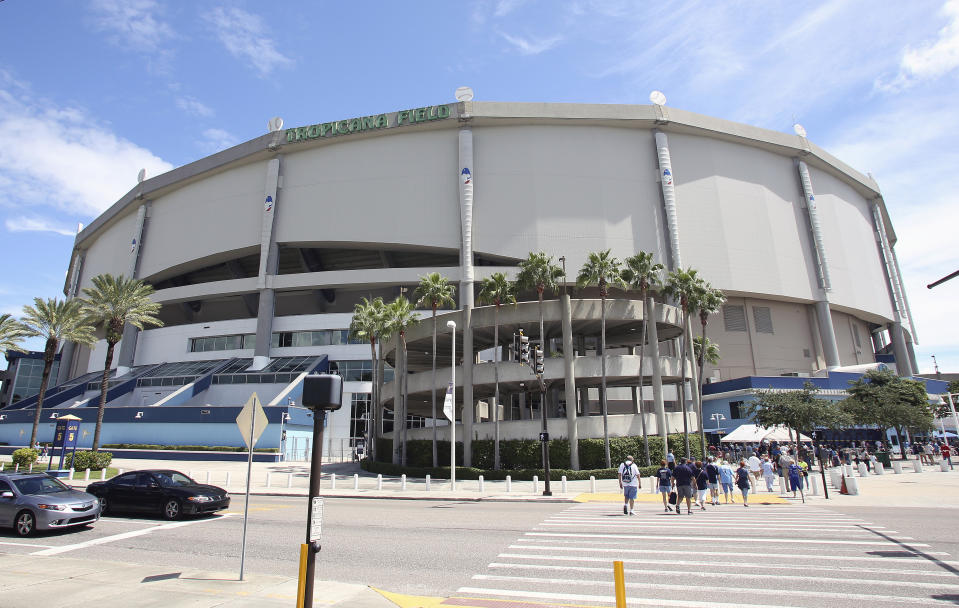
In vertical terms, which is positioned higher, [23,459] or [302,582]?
[23,459]

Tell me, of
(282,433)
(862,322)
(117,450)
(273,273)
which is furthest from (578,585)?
(862,322)

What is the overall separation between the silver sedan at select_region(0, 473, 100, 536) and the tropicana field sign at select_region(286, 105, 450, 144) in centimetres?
5412

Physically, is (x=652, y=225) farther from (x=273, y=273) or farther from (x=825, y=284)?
(x=273, y=273)

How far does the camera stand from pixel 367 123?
6353 cm

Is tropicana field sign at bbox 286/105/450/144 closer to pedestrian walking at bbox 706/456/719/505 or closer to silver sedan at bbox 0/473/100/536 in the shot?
pedestrian walking at bbox 706/456/719/505

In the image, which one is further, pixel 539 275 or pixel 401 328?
pixel 401 328

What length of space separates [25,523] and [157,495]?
337cm

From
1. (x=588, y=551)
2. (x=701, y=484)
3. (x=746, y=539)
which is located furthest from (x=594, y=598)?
(x=701, y=484)

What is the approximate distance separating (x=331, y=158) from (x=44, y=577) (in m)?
62.1

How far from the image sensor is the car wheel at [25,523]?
13.2 meters

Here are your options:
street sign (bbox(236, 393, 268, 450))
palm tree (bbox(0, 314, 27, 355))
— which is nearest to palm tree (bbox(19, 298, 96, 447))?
palm tree (bbox(0, 314, 27, 355))

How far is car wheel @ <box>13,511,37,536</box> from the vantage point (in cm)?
1320

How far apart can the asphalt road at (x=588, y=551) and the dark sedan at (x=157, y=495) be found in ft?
1.55

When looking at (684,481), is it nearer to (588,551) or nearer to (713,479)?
(713,479)
